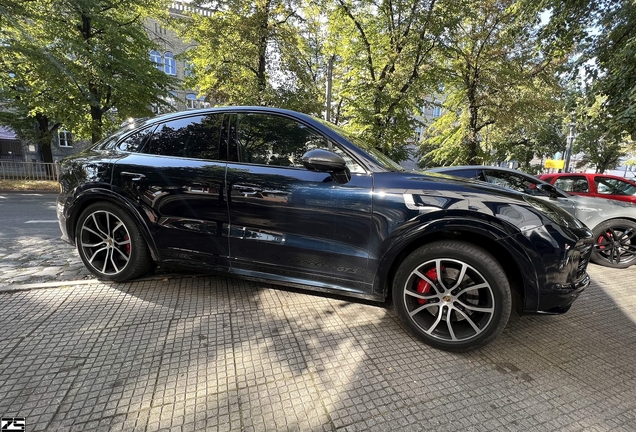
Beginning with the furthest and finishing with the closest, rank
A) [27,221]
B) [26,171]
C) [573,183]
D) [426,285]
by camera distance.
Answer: [26,171] → [27,221] → [573,183] → [426,285]

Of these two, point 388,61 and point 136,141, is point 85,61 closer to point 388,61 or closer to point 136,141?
point 388,61

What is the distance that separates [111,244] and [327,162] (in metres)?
2.42

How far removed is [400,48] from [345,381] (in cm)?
1146

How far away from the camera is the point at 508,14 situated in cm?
1095

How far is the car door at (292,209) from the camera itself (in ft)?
7.98

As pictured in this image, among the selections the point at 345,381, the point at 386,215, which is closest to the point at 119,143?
the point at 386,215

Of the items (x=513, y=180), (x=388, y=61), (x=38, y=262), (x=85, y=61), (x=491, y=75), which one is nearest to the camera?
(x=38, y=262)

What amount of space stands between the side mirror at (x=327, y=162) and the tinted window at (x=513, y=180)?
396cm

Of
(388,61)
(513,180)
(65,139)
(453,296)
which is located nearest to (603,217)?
(513,180)

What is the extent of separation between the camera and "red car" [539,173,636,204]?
19.8ft

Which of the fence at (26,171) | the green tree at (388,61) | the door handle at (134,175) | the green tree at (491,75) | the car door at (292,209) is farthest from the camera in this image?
the fence at (26,171)

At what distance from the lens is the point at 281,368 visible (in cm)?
204

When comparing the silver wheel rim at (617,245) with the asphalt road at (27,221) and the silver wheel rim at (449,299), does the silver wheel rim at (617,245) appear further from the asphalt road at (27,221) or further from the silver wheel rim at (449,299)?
the asphalt road at (27,221)

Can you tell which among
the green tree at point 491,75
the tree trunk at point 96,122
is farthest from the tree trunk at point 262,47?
the tree trunk at point 96,122
